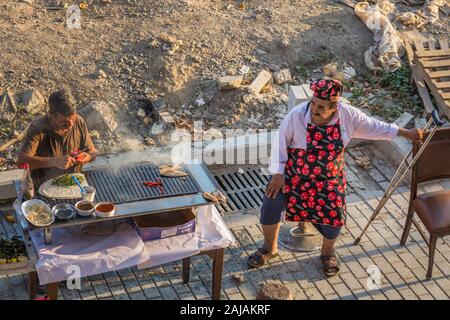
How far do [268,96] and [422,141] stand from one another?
3086mm

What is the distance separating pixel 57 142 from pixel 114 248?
136 centimetres

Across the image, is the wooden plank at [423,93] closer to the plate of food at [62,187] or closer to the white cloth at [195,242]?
the white cloth at [195,242]

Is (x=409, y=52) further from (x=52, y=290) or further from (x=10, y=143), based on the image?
(x=52, y=290)

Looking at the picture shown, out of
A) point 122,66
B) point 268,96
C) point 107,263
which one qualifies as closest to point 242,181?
→ point 268,96

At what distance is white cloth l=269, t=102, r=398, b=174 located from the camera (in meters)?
6.67

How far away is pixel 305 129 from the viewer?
6.68 meters

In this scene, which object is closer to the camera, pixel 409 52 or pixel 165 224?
pixel 165 224

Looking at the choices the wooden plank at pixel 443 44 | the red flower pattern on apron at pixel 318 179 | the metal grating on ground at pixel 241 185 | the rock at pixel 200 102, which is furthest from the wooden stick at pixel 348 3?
the red flower pattern on apron at pixel 318 179

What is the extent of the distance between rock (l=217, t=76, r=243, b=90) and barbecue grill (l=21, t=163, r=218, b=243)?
2970mm

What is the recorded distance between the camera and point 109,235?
612cm

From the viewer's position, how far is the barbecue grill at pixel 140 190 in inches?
232

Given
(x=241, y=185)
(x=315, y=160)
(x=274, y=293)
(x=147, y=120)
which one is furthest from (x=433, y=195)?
(x=147, y=120)

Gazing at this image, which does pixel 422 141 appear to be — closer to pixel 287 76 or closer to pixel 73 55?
pixel 287 76

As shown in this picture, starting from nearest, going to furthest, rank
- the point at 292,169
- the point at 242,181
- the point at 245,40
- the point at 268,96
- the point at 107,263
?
the point at 107,263
the point at 292,169
the point at 242,181
the point at 268,96
the point at 245,40
